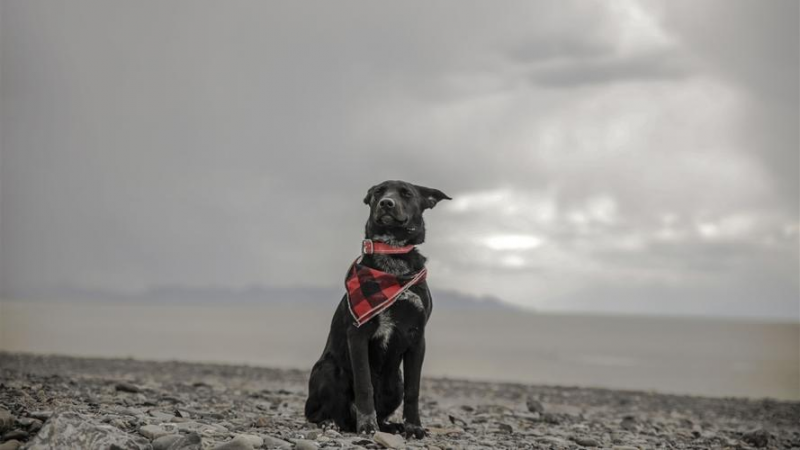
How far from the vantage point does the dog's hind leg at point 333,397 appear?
8.53 meters

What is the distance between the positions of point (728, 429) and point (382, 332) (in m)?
9.24

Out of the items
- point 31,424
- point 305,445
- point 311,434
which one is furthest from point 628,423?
point 31,424

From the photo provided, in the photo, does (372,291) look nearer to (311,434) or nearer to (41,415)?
(311,434)

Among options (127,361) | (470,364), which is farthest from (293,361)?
(127,361)

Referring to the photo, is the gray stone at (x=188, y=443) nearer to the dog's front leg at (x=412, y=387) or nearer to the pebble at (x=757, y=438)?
the dog's front leg at (x=412, y=387)


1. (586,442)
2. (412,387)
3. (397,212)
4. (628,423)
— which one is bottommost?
(586,442)

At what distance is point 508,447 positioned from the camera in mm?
8727

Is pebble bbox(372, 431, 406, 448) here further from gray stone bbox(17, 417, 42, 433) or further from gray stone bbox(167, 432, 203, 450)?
gray stone bbox(17, 417, 42, 433)

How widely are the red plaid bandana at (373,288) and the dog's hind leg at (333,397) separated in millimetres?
836

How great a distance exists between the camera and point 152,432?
6.86 meters

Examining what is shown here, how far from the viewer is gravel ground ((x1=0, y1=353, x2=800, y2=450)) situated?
687 cm

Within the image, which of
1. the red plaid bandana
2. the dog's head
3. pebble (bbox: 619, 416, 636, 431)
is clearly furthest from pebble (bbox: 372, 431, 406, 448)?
pebble (bbox: 619, 416, 636, 431)

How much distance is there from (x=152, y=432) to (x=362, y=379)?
2.30m

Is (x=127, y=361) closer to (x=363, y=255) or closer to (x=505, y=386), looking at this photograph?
(x=505, y=386)
